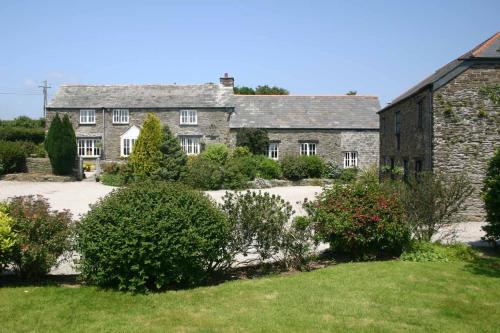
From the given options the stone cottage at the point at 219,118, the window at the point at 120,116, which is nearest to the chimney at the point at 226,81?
the stone cottage at the point at 219,118

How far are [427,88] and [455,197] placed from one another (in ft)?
24.9

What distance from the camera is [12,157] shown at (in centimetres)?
3009

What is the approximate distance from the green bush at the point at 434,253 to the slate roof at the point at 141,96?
28.5 metres

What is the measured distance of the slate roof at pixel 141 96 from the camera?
37.8 m

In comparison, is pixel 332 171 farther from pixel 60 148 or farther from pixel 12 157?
pixel 12 157

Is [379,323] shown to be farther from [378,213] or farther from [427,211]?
[427,211]

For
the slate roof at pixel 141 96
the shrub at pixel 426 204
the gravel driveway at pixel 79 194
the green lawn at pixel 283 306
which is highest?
the slate roof at pixel 141 96

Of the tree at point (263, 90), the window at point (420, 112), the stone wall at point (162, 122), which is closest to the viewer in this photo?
the window at point (420, 112)

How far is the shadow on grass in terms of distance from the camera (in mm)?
8734

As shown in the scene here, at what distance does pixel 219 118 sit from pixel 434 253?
28750 millimetres

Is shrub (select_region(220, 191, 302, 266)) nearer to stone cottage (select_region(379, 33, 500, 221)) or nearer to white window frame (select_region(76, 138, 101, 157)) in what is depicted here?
stone cottage (select_region(379, 33, 500, 221))

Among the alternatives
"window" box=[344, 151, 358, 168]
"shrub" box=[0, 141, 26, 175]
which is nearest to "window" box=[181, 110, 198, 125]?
"shrub" box=[0, 141, 26, 175]

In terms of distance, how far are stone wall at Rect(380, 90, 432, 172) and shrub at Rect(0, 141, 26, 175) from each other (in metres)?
24.3

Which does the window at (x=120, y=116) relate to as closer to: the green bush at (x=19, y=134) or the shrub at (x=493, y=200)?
the green bush at (x=19, y=134)
